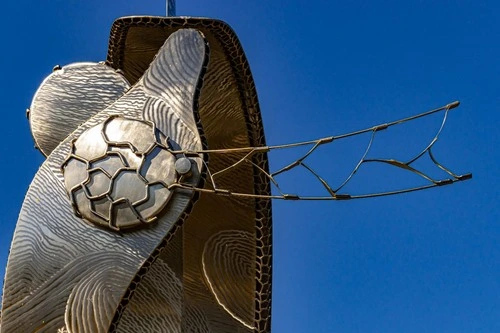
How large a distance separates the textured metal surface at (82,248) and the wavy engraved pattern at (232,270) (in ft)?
6.75

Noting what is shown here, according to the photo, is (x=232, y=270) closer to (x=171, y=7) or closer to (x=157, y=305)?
(x=157, y=305)

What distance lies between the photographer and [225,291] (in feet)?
36.5

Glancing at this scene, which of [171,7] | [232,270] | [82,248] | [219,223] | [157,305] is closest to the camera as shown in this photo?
[82,248]

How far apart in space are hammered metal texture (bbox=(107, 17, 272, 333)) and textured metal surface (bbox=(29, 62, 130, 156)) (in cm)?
49

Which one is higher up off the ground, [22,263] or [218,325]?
[218,325]

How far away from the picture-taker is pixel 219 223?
11336mm

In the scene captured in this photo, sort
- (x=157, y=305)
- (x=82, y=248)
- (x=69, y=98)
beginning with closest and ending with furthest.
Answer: (x=82, y=248) → (x=69, y=98) → (x=157, y=305)

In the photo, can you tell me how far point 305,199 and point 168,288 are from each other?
9.31ft

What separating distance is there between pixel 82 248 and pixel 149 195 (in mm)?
720

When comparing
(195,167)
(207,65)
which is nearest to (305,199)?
(195,167)

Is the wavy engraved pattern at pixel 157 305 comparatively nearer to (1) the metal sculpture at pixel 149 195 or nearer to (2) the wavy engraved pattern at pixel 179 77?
(1) the metal sculpture at pixel 149 195

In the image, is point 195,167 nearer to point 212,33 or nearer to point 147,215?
point 147,215

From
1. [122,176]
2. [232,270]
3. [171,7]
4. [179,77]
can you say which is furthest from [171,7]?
[122,176]

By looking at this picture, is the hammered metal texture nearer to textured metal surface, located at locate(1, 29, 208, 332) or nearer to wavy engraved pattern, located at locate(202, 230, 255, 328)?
wavy engraved pattern, located at locate(202, 230, 255, 328)
